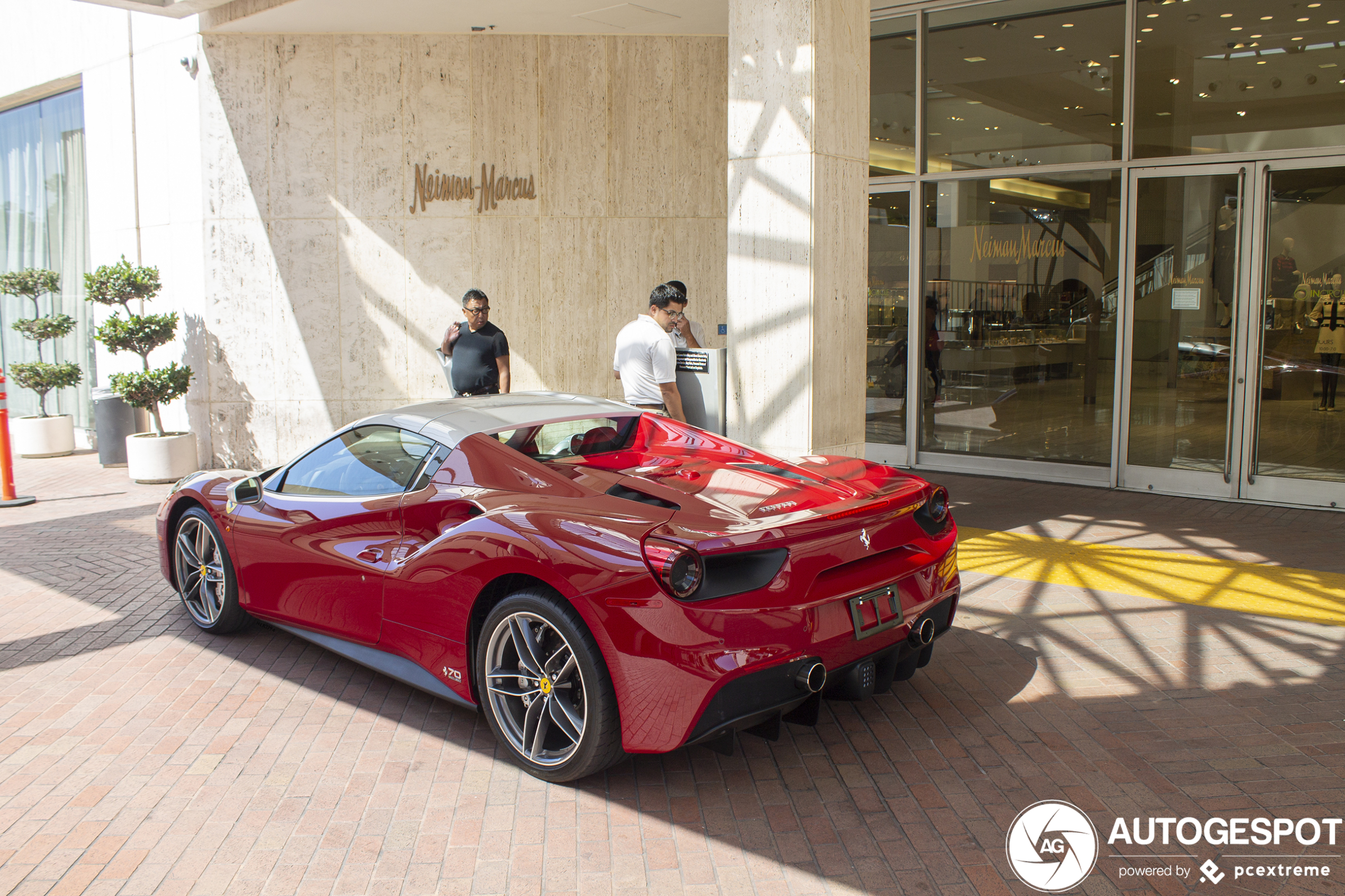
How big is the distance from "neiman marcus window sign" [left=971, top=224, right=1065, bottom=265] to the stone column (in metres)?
3.39

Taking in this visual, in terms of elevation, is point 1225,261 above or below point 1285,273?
above

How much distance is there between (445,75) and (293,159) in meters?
1.98

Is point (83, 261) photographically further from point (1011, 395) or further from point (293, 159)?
point (1011, 395)

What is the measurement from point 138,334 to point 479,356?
16.4ft

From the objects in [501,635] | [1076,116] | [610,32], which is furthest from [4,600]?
[1076,116]

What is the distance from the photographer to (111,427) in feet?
39.5

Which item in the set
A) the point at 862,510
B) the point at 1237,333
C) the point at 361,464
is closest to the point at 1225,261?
the point at 1237,333

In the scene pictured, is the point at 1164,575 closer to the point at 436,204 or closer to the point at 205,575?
the point at 205,575

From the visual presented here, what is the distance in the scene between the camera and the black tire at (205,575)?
5.25 meters

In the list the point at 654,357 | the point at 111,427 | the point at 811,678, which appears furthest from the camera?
the point at 111,427

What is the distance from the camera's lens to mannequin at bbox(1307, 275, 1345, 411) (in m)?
8.23

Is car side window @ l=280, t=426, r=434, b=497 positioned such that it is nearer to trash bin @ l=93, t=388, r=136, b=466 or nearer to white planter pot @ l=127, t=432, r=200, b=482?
white planter pot @ l=127, t=432, r=200, b=482

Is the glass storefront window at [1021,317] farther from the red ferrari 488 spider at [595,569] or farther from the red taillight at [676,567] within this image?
the red taillight at [676,567]

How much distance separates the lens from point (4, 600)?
6.39 metres
